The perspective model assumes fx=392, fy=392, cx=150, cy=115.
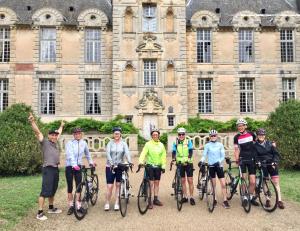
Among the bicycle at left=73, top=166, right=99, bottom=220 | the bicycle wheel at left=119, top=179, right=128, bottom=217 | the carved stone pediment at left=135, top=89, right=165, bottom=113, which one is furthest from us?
the carved stone pediment at left=135, top=89, right=165, bottom=113

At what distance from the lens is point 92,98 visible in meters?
28.1

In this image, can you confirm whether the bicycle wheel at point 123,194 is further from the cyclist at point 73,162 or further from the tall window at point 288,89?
the tall window at point 288,89

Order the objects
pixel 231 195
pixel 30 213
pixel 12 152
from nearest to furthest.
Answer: pixel 30 213 → pixel 231 195 → pixel 12 152

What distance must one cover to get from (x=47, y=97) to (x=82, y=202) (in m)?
19.9

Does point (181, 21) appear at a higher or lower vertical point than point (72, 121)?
higher

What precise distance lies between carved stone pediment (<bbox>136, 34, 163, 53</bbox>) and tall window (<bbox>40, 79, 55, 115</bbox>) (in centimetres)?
684

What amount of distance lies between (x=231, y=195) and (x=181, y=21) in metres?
19.5

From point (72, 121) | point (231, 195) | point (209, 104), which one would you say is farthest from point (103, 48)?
point (231, 195)

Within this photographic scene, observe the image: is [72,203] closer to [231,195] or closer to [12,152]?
[231,195]

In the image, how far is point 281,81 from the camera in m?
28.6

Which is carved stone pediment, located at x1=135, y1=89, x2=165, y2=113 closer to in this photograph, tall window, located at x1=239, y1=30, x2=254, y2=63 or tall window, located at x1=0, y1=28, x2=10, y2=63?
tall window, located at x1=239, y1=30, x2=254, y2=63

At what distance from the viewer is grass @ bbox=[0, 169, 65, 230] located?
842 centimetres

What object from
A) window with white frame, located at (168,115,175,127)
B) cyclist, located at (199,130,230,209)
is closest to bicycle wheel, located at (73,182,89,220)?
cyclist, located at (199,130,230,209)

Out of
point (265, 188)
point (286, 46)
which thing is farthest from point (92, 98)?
point (265, 188)
